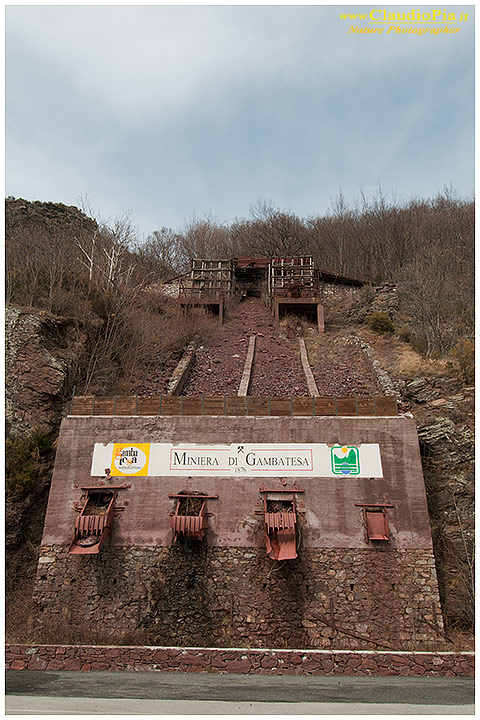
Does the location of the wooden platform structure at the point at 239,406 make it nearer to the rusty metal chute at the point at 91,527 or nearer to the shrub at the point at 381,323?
the rusty metal chute at the point at 91,527

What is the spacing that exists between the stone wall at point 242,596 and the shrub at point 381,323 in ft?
39.9

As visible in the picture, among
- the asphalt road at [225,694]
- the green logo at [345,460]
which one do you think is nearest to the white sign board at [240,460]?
the green logo at [345,460]

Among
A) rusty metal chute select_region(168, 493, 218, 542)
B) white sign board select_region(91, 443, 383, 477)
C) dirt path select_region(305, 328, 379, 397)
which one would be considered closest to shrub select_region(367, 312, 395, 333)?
dirt path select_region(305, 328, 379, 397)

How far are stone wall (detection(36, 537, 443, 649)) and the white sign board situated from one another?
5.43 feet

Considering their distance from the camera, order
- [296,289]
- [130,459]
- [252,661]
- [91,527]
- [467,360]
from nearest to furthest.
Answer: [252,661] < [91,527] < [130,459] < [467,360] < [296,289]

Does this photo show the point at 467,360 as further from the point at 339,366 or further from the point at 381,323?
the point at 381,323

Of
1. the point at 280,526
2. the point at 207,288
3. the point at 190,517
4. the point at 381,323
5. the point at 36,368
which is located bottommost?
the point at 280,526

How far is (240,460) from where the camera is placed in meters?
9.88

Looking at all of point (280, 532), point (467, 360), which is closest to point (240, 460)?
point (280, 532)

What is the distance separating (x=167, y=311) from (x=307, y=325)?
7.47 metres

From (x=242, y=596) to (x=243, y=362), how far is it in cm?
1006

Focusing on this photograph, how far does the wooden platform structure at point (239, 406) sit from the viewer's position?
10383 mm

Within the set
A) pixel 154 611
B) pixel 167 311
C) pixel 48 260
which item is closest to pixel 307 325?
pixel 167 311

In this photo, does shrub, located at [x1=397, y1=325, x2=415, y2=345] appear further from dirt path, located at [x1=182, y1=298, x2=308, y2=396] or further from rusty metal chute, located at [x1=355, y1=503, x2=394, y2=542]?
rusty metal chute, located at [x1=355, y1=503, x2=394, y2=542]
